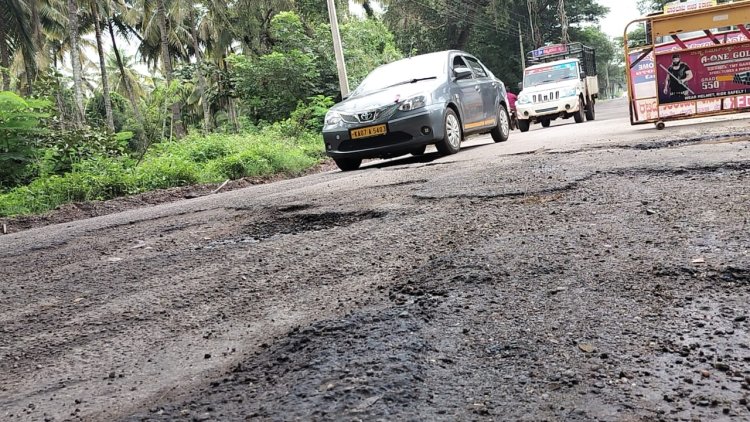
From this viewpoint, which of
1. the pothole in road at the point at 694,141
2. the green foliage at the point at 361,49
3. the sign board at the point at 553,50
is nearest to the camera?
the pothole in road at the point at 694,141

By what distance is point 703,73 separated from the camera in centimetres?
830

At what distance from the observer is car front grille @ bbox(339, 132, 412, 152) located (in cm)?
793

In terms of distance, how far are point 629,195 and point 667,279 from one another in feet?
5.19

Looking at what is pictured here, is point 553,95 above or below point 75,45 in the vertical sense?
below

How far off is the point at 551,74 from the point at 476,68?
782 centimetres

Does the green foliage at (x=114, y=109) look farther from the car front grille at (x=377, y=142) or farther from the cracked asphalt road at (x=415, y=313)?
the cracked asphalt road at (x=415, y=313)

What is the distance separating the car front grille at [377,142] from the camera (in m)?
7.93

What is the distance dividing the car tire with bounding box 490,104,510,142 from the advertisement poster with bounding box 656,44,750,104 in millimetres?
2668

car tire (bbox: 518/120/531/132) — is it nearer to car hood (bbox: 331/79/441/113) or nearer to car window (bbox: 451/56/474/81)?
car window (bbox: 451/56/474/81)

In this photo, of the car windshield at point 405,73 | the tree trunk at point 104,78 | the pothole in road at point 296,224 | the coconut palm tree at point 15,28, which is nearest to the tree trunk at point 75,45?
the tree trunk at point 104,78

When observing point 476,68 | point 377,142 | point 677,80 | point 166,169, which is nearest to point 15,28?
point 166,169

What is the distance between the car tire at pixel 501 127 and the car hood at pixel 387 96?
7.63 feet

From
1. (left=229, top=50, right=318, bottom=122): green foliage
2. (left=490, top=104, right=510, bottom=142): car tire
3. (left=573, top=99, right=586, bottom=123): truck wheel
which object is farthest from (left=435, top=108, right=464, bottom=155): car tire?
(left=229, top=50, right=318, bottom=122): green foliage

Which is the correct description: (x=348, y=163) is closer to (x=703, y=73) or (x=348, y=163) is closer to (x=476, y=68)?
(x=476, y=68)
